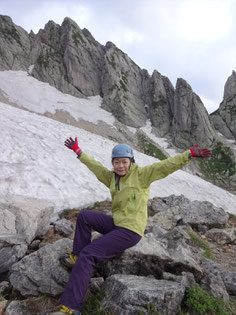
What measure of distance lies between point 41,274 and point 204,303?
3364 mm

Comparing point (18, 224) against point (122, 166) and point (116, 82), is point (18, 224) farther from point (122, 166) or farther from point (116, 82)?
point (116, 82)

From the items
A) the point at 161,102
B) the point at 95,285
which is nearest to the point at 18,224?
the point at 95,285

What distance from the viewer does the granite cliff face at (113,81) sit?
7606 cm

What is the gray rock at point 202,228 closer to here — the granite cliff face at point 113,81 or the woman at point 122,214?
the woman at point 122,214

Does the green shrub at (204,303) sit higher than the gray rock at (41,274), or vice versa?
the green shrub at (204,303)

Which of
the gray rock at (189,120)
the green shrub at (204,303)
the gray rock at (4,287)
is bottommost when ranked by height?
the gray rock at (4,287)

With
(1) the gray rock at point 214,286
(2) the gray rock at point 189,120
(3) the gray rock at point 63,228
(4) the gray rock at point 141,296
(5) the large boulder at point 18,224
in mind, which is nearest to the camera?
Result: (4) the gray rock at point 141,296

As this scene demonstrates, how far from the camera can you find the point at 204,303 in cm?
411

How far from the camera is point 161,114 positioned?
8112 centimetres

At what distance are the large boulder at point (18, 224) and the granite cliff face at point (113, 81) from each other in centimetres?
6514

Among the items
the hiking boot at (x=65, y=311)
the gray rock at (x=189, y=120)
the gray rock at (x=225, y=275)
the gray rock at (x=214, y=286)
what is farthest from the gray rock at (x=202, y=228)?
the gray rock at (x=189, y=120)

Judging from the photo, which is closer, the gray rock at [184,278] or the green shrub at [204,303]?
the green shrub at [204,303]

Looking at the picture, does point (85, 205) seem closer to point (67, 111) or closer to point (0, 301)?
point (0, 301)

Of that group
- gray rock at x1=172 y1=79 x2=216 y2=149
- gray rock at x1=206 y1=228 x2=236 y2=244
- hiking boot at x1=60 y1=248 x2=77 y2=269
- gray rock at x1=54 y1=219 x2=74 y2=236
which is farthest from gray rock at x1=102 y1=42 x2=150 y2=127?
hiking boot at x1=60 y1=248 x2=77 y2=269
